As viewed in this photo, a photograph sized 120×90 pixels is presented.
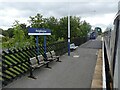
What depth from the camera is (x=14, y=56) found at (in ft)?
34.2

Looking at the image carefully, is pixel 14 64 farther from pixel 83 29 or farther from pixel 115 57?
pixel 83 29

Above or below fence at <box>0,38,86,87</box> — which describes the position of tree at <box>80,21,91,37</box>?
above

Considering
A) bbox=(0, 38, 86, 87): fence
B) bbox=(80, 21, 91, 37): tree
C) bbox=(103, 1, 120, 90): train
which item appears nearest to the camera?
bbox=(103, 1, 120, 90): train

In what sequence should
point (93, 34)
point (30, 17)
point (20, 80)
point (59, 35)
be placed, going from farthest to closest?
1. point (93, 34)
2. point (59, 35)
3. point (30, 17)
4. point (20, 80)

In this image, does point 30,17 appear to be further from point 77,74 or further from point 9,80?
point 9,80

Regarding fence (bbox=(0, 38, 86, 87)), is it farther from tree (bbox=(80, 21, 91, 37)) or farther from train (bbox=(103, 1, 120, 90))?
tree (bbox=(80, 21, 91, 37))

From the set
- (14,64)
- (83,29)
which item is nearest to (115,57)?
(14,64)

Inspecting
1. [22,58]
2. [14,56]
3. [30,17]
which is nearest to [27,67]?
[22,58]

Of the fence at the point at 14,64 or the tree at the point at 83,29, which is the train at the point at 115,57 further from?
the tree at the point at 83,29

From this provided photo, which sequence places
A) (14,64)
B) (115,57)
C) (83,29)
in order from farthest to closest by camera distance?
(83,29), (14,64), (115,57)

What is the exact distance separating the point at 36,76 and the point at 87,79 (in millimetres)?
2308

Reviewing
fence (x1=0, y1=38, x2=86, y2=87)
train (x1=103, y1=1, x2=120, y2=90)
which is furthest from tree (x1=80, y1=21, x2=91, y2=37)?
train (x1=103, y1=1, x2=120, y2=90)

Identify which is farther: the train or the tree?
the tree

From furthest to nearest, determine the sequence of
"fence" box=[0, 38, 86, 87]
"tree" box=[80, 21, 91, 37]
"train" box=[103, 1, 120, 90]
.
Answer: "tree" box=[80, 21, 91, 37] < "fence" box=[0, 38, 86, 87] < "train" box=[103, 1, 120, 90]
